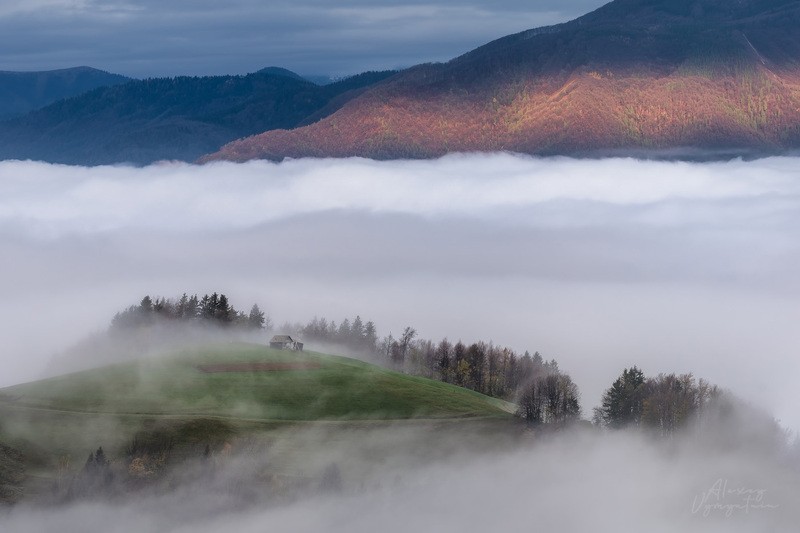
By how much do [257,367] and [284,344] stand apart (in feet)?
44.3

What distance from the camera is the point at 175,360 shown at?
576 ft

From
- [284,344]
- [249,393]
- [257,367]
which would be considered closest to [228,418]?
[249,393]

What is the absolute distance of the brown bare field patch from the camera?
171 meters

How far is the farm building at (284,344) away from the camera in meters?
186

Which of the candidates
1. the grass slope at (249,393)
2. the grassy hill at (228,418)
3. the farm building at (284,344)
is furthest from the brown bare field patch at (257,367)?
the farm building at (284,344)

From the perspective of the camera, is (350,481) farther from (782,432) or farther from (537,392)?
(782,432)

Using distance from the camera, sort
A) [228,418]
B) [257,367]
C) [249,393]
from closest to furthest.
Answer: [228,418], [249,393], [257,367]

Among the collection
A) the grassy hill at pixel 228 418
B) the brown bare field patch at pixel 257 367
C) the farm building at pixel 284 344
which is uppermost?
the farm building at pixel 284 344

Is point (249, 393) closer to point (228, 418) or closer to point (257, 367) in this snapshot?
point (228, 418)

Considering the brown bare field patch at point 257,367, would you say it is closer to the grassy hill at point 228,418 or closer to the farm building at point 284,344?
the grassy hill at point 228,418

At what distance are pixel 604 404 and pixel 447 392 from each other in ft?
68.0

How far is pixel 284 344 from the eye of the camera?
186 meters

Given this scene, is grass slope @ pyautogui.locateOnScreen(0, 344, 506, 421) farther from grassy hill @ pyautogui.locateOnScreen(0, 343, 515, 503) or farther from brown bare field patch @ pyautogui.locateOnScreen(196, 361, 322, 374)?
brown bare field patch @ pyautogui.locateOnScreen(196, 361, 322, 374)

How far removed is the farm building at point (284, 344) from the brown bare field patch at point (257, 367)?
8.74m
